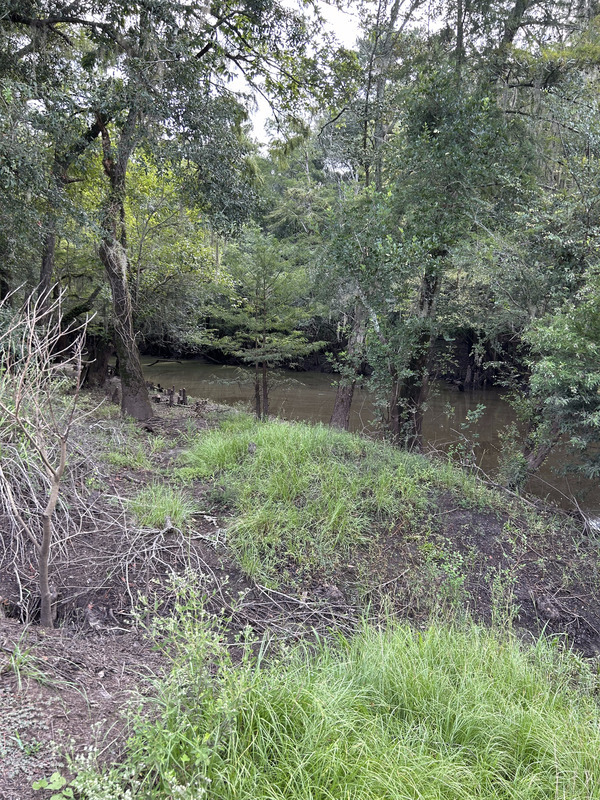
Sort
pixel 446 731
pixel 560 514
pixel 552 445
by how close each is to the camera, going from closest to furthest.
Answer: pixel 446 731 → pixel 560 514 → pixel 552 445

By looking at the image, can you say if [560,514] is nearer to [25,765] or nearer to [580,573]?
[580,573]

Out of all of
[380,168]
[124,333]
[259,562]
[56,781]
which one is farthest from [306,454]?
[380,168]

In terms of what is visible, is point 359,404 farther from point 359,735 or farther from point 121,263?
point 359,735

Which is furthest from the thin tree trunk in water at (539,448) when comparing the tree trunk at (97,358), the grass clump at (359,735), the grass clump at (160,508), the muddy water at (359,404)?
the tree trunk at (97,358)

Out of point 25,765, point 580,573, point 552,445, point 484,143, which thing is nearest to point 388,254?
point 484,143

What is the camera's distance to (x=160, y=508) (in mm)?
3609

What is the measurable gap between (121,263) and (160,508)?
4.18 m

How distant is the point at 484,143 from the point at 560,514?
181 inches

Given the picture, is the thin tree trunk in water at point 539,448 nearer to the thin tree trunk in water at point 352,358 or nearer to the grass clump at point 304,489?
the grass clump at point 304,489

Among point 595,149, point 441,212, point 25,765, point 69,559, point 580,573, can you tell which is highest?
point 595,149

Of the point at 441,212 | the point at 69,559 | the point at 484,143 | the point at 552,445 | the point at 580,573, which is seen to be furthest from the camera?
the point at 441,212

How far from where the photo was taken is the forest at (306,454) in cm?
164

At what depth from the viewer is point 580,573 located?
3768 millimetres

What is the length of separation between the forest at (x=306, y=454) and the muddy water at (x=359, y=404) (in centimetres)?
162
